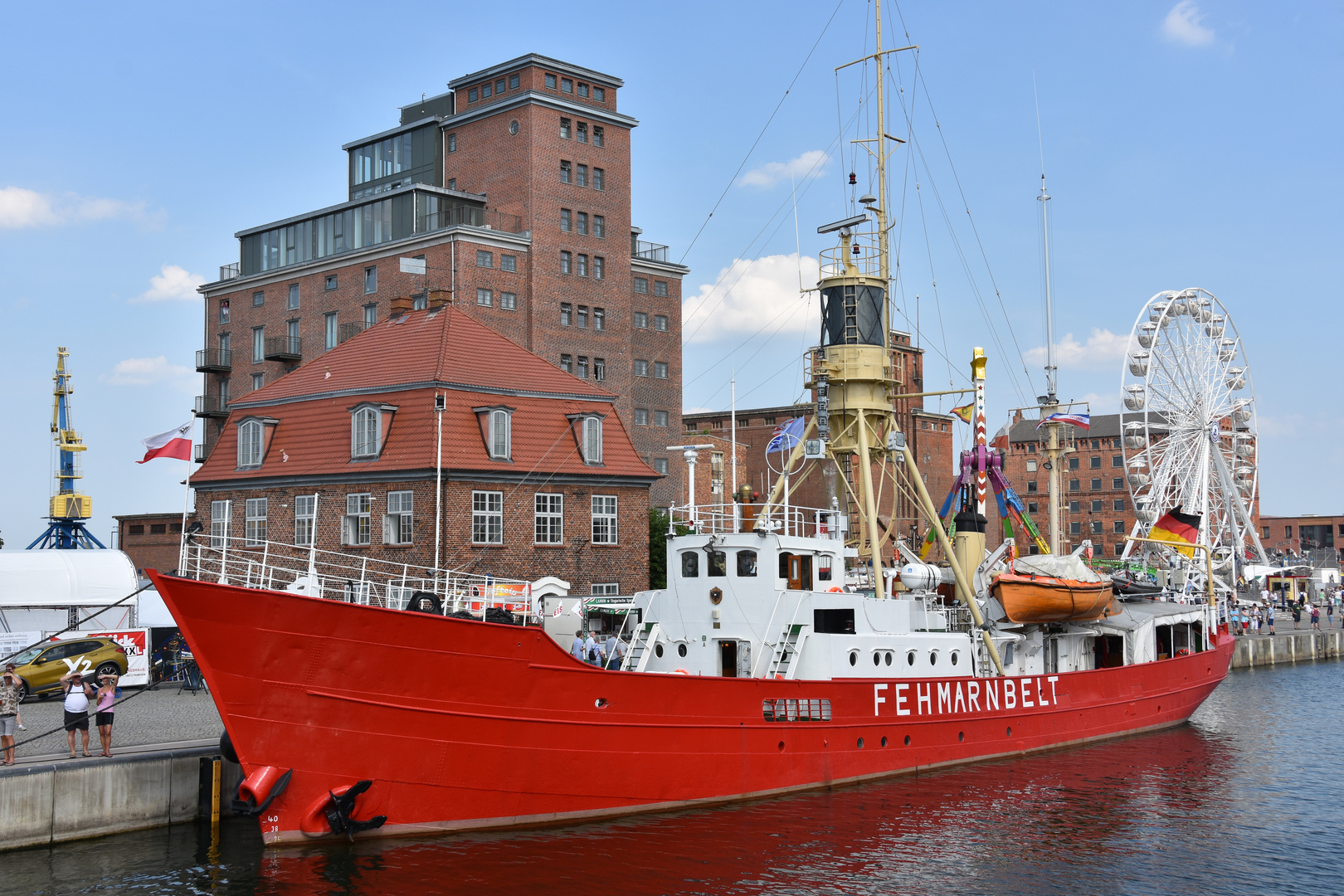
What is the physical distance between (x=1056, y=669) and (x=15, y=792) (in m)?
23.8

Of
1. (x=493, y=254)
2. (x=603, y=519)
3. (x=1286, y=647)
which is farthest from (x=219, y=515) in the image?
(x=1286, y=647)

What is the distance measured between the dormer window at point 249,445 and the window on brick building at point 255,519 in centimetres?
140

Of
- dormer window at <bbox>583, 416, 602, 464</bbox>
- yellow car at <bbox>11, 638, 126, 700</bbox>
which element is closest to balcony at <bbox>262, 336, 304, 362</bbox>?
dormer window at <bbox>583, 416, 602, 464</bbox>

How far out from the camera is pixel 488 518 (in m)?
38.6

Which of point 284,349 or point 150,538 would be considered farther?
point 150,538

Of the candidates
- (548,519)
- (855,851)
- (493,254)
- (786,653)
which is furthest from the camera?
(493,254)

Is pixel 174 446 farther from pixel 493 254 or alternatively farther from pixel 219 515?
pixel 493 254

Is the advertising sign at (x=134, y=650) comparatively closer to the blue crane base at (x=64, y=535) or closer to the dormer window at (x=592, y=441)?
the dormer window at (x=592, y=441)

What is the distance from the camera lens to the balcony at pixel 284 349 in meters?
60.4

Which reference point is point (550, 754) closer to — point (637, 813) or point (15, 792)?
point (637, 813)

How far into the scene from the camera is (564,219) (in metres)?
58.9

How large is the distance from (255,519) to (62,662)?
44.6 ft

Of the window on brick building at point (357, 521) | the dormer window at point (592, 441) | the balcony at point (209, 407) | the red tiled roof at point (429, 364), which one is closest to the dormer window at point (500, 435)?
the red tiled roof at point (429, 364)

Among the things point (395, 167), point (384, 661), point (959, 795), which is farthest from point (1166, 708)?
point (395, 167)
